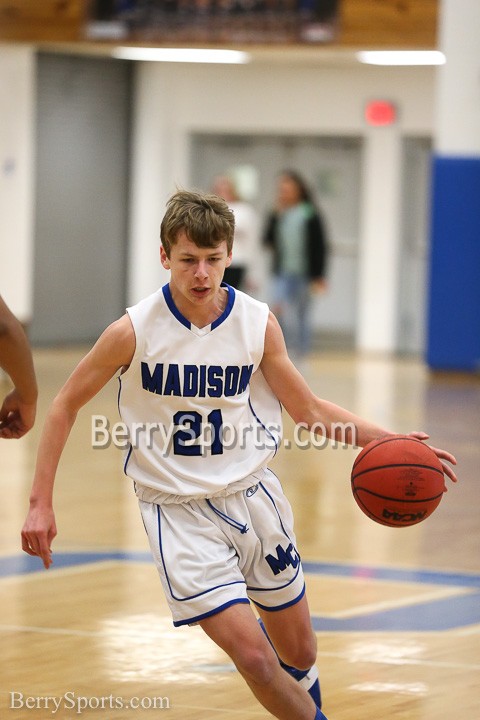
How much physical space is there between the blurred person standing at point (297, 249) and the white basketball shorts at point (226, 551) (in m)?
10.2

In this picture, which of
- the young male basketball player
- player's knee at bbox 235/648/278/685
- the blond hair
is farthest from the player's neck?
player's knee at bbox 235/648/278/685

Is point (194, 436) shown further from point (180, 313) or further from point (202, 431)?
point (180, 313)

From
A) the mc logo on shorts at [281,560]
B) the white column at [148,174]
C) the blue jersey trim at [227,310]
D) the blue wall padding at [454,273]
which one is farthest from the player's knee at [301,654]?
the white column at [148,174]

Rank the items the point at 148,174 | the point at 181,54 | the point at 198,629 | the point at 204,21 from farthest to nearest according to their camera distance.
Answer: the point at 148,174, the point at 181,54, the point at 204,21, the point at 198,629

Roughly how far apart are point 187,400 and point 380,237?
1280cm

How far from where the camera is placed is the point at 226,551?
3.37 m

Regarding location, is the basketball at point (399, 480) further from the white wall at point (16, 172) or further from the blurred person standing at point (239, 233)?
the white wall at point (16, 172)

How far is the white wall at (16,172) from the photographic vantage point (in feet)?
45.7

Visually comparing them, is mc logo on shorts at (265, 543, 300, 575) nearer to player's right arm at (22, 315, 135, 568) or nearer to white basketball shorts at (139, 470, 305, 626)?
white basketball shorts at (139, 470, 305, 626)

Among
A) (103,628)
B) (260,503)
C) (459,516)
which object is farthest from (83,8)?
(260,503)

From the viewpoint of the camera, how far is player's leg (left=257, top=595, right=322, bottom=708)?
11.5 ft

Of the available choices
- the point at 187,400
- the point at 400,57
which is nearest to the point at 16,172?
the point at 400,57

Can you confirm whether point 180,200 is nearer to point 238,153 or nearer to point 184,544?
point 184,544

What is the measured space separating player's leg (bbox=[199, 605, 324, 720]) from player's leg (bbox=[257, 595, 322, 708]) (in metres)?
0.28
